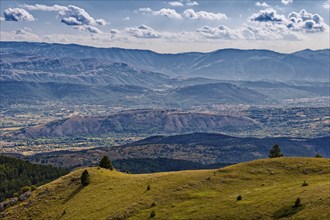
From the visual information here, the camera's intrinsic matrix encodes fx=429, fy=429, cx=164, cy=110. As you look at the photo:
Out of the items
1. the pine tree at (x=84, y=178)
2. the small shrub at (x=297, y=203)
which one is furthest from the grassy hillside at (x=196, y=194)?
the pine tree at (x=84, y=178)

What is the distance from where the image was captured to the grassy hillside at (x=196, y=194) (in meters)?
64.4

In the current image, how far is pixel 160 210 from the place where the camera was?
73.7 meters

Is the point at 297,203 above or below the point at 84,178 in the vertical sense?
above

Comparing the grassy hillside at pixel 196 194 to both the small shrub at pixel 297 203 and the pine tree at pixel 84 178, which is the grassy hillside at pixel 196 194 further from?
the pine tree at pixel 84 178

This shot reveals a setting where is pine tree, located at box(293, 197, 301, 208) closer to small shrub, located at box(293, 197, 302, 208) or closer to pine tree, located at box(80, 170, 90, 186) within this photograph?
small shrub, located at box(293, 197, 302, 208)

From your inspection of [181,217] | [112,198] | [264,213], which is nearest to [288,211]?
[264,213]

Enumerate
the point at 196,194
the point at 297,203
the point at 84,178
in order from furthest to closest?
the point at 84,178
the point at 196,194
the point at 297,203

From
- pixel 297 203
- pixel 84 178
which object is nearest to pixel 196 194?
pixel 297 203

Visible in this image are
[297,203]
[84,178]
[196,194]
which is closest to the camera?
[297,203]

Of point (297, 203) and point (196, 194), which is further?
point (196, 194)

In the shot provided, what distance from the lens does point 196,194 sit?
259 feet

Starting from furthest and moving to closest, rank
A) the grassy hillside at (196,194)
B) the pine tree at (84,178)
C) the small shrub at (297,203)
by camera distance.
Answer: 1. the pine tree at (84,178)
2. the grassy hillside at (196,194)
3. the small shrub at (297,203)

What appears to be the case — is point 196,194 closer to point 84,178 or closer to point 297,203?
point 297,203

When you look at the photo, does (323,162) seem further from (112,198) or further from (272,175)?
(112,198)
